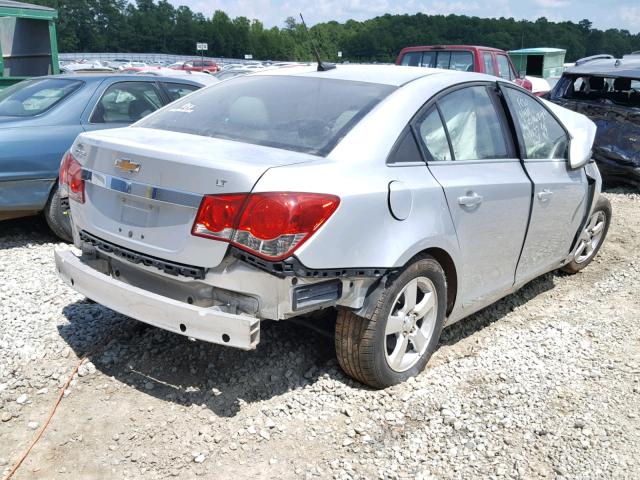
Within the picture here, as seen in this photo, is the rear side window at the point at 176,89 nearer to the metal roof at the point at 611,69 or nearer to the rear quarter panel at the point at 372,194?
the rear quarter panel at the point at 372,194

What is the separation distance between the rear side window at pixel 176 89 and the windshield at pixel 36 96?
2.87ft

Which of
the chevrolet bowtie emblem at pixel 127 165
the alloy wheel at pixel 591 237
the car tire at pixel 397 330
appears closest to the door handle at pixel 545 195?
the car tire at pixel 397 330

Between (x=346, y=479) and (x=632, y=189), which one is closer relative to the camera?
(x=346, y=479)

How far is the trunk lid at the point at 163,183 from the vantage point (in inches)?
111

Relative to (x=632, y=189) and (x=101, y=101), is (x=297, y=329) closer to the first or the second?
(x=101, y=101)

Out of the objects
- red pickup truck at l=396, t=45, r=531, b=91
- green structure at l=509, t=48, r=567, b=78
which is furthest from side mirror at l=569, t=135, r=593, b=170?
green structure at l=509, t=48, r=567, b=78

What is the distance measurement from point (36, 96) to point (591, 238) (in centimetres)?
512

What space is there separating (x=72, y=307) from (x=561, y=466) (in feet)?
10.2

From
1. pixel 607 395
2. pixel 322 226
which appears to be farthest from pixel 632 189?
pixel 322 226

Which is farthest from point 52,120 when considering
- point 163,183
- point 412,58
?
point 412,58

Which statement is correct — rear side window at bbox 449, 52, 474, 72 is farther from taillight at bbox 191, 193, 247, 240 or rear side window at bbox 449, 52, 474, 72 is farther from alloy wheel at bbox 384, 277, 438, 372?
taillight at bbox 191, 193, 247, 240

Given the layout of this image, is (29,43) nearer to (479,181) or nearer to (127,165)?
(127,165)

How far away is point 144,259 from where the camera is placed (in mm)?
3066

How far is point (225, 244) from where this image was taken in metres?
2.78
